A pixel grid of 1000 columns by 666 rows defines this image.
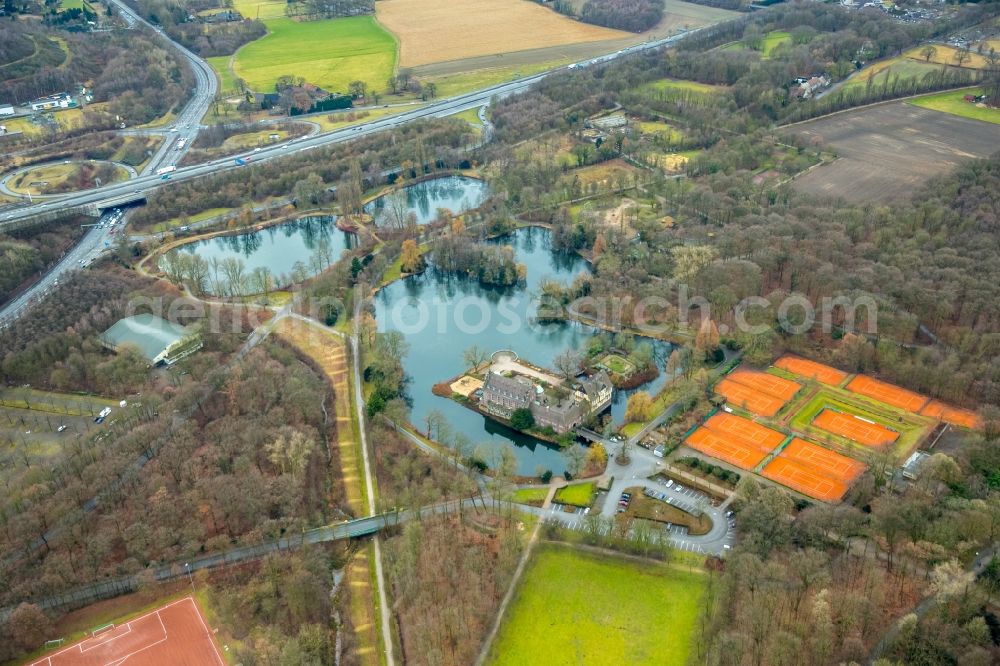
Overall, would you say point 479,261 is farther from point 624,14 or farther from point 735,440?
point 624,14

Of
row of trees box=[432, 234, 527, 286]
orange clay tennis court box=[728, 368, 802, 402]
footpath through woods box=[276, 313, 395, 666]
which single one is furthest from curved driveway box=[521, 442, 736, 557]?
row of trees box=[432, 234, 527, 286]

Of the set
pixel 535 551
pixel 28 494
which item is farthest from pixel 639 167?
pixel 28 494

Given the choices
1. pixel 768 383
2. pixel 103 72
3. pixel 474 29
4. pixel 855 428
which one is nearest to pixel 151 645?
pixel 768 383

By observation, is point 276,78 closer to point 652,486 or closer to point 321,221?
point 321,221

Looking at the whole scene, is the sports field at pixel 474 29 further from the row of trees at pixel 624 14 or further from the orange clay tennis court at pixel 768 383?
the orange clay tennis court at pixel 768 383

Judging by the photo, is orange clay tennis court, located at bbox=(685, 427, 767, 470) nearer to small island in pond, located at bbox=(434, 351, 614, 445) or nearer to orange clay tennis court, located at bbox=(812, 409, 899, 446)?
orange clay tennis court, located at bbox=(812, 409, 899, 446)

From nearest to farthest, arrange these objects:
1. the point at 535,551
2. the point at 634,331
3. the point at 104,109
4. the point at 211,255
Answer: the point at 535,551, the point at 634,331, the point at 211,255, the point at 104,109
